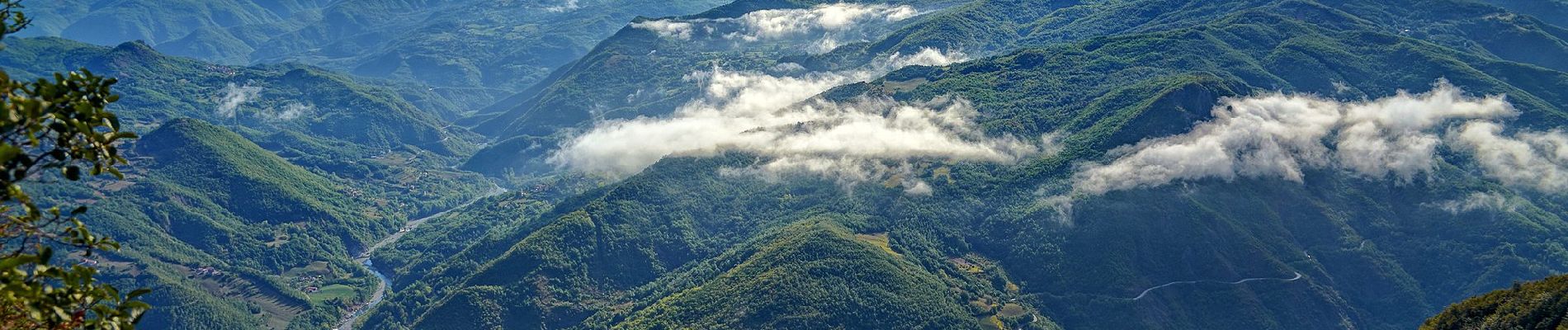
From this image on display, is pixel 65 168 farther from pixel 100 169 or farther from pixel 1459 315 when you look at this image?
pixel 1459 315

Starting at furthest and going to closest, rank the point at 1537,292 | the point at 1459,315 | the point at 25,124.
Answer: the point at 1459,315 → the point at 1537,292 → the point at 25,124

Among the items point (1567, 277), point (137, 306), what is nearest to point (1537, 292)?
point (1567, 277)

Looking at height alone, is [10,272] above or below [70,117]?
below

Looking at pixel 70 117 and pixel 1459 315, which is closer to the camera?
pixel 70 117

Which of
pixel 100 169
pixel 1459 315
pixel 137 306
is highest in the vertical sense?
pixel 100 169

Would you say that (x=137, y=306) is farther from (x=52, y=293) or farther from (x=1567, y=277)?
(x=1567, y=277)

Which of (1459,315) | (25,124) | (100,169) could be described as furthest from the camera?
(1459,315)
